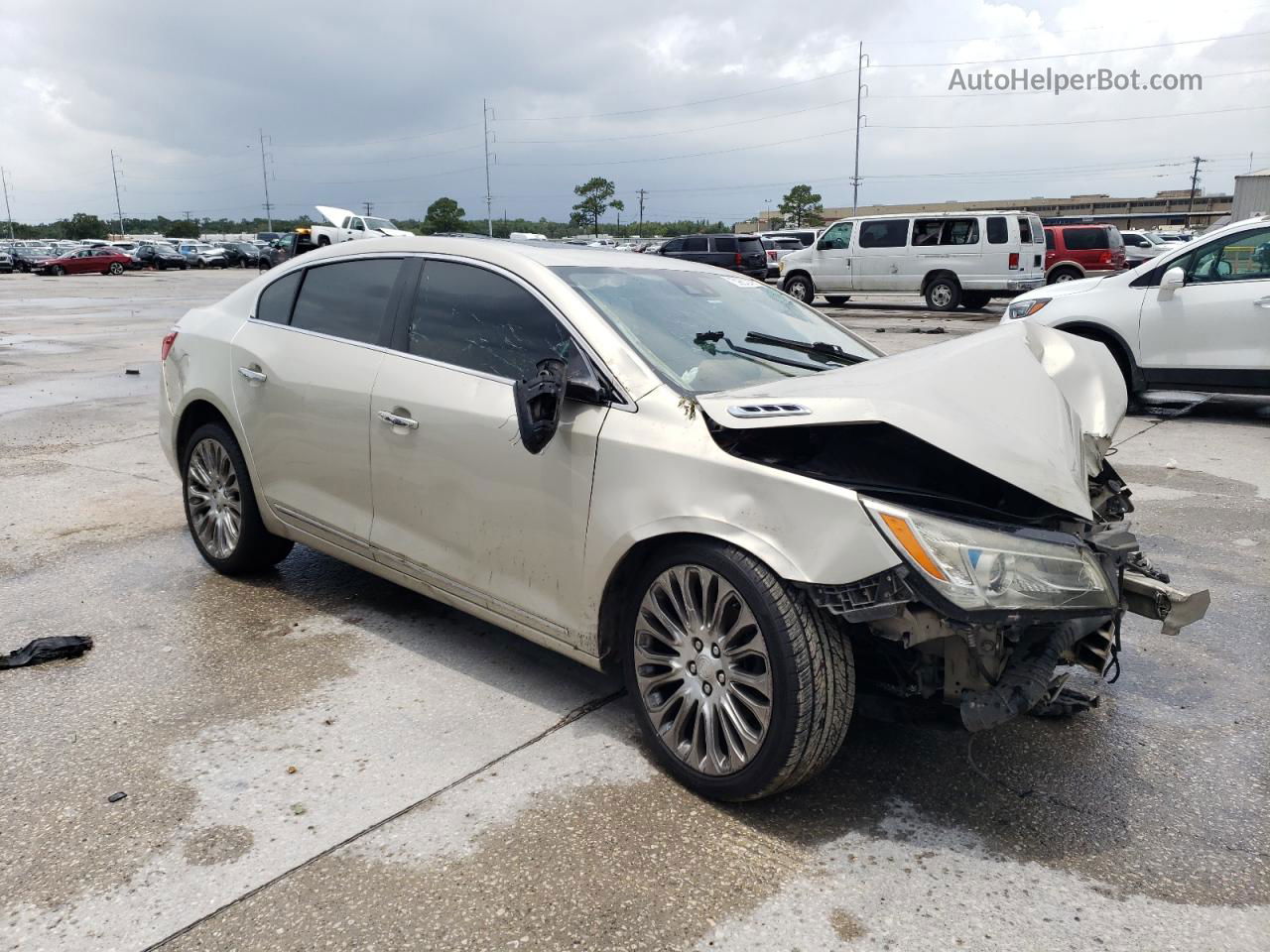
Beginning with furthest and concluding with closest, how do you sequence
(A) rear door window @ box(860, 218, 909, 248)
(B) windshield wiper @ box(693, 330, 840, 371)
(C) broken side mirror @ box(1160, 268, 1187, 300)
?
(A) rear door window @ box(860, 218, 909, 248) → (C) broken side mirror @ box(1160, 268, 1187, 300) → (B) windshield wiper @ box(693, 330, 840, 371)

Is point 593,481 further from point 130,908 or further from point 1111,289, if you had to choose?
point 1111,289

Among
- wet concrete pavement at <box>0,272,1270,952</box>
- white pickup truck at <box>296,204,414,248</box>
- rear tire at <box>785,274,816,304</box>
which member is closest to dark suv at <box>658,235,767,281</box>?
rear tire at <box>785,274,816,304</box>

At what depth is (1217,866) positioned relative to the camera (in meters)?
2.76

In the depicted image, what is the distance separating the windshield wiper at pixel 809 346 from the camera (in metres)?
3.91

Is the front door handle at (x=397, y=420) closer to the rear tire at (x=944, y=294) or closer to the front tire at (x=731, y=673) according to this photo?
the front tire at (x=731, y=673)

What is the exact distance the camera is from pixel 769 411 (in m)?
2.91

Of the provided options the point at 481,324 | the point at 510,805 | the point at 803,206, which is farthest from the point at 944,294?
the point at 803,206

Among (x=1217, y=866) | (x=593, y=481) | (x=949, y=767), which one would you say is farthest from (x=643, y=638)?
(x=1217, y=866)

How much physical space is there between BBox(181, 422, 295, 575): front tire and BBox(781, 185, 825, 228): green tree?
85353 mm

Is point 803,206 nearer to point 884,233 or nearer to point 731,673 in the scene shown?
point 884,233

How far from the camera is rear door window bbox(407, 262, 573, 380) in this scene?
11.7ft

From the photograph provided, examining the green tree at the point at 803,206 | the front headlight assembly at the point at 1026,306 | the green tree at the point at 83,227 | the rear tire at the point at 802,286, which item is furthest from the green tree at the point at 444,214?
the front headlight assembly at the point at 1026,306

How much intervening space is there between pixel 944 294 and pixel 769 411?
2058cm

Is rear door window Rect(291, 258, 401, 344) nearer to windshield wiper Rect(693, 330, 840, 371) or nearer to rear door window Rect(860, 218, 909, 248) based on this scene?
windshield wiper Rect(693, 330, 840, 371)
